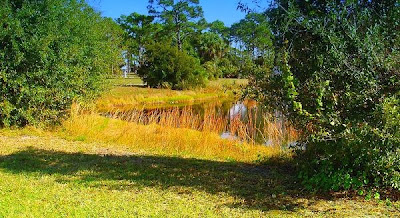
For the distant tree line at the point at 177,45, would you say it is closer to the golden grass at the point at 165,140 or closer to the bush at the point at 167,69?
the bush at the point at 167,69

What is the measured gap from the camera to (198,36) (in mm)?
45125

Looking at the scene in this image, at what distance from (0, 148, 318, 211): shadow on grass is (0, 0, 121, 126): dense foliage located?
2970mm

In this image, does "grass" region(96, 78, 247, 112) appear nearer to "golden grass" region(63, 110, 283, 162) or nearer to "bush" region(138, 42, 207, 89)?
"bush" region(138, 42, 207, 89)

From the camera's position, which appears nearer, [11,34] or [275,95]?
[275,95]

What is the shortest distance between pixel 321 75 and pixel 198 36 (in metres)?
42.1

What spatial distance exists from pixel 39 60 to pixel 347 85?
7947mm

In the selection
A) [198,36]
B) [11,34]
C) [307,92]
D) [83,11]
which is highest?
[198,36]

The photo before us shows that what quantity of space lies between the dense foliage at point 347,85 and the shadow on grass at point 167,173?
710mm

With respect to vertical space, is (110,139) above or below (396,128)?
below

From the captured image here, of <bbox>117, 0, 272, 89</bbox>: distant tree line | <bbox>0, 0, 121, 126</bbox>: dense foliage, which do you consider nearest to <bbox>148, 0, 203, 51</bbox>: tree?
<bbox>117, 0, 272, 89</bbox>: distant tree line

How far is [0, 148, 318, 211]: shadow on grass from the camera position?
4672mm

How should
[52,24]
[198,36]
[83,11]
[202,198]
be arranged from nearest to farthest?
[202,198]
[52,24]
[83,11]
[198,36]

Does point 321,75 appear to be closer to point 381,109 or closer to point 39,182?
point 381,109

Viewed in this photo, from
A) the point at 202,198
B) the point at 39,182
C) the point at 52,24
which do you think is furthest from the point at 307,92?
the point at 52,24
